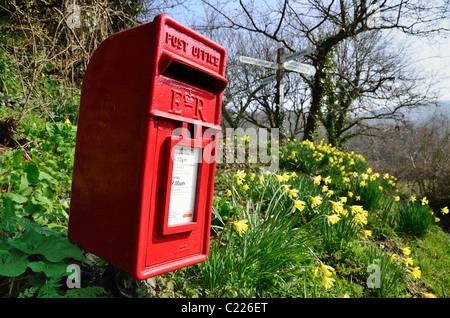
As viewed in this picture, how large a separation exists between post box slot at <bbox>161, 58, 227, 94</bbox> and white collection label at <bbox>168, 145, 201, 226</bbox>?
1.03 feet

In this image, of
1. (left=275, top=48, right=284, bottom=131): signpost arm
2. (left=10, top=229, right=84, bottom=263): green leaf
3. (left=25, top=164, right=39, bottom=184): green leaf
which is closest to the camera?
(left=10, top=229, right=84, bottom=263): green leaf

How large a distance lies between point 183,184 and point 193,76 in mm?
521

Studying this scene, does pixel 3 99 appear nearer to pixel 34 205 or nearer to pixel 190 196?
pixel 34 205

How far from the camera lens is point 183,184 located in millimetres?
1365

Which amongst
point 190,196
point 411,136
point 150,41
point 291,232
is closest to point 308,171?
point 291,232

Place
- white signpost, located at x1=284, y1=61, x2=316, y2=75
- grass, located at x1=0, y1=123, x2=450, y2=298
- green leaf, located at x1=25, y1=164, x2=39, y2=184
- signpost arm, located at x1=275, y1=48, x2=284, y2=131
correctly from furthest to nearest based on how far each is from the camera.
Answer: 1. signpost arm, located at x1=275, y1=48, x2=284, y2=131
2. white signpost, located at x1=284, y1=61, x2=316, y2=75
3. green leaf, located at x1=25, y1=164, x2=39, y2=184
4. grass, located at x1=0, y1=123, x2=450, y2=298

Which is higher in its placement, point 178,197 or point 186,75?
point 186,75

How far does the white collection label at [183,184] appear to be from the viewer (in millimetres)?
1315

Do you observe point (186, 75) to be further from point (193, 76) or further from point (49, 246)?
point (49, 246)

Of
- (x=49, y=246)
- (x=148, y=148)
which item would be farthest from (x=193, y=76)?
(x=49, y=246)

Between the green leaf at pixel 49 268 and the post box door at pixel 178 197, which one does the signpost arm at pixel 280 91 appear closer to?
the post box door at pixel 178 197

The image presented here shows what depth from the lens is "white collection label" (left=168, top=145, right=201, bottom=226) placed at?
4.32 feet

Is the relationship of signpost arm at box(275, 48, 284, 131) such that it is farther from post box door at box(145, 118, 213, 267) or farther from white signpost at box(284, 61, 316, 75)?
post box door at box(145, 118, 213, 267)

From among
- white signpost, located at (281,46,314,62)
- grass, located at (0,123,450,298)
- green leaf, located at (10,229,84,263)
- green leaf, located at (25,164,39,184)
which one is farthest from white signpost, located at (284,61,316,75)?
green leaf, located at (10,229,84,263)
